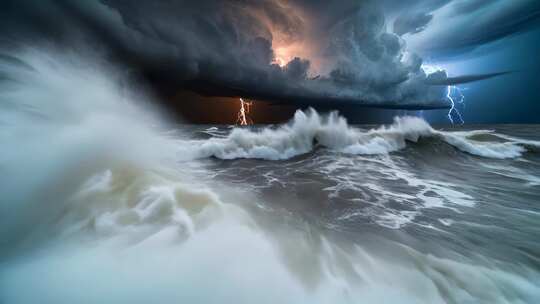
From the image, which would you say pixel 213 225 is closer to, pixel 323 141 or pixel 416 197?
pixel 416 197

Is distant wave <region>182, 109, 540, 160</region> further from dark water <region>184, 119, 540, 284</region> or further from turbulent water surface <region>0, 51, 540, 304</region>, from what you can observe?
turbulent water surface <region>0, 51, 540, 304</region>

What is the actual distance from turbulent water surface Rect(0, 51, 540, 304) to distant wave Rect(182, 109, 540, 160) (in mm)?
3643

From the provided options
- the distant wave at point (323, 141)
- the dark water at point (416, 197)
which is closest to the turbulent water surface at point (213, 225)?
the dark water at point (416, 197)

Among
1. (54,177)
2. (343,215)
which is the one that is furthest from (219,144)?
(343,215)

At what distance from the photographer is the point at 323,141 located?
46.1 feet

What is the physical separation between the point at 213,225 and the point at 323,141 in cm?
1120

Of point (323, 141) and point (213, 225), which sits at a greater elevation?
point (323, 141)

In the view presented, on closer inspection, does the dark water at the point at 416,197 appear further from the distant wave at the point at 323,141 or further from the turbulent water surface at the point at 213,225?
the distant wave at the point at 323,141

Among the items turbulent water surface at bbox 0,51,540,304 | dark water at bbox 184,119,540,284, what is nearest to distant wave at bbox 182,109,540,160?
dark water at bbox 184,119,540,284

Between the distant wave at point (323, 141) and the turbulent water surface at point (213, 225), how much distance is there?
3643 mm

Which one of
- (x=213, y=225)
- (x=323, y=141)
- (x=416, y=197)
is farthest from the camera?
(x=323, y=141)

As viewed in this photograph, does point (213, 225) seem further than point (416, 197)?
No

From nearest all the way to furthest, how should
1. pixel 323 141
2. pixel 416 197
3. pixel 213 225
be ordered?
pixel 213 225 < pixel 416 197 < pixel 323 141

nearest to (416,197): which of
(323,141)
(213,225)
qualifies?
(213,225)
